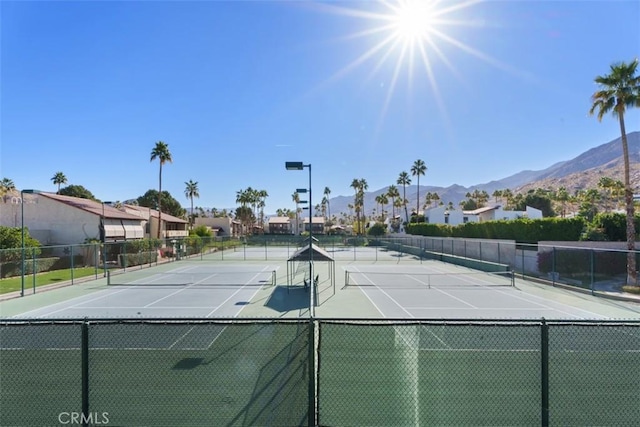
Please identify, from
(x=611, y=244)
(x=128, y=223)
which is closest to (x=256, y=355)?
(x=611, y=244)

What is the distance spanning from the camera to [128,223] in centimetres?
4603

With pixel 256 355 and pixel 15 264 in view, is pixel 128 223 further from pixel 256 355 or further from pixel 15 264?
pixel 256 355

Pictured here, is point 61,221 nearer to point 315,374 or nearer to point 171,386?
point 171,386

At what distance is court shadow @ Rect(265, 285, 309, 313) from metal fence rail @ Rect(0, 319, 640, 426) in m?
8.08

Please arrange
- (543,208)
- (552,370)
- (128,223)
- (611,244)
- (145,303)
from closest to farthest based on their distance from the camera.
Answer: (552,370) → (145,303) → (611,244) → (128,223) → (543,208)

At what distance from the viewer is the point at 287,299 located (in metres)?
18.0

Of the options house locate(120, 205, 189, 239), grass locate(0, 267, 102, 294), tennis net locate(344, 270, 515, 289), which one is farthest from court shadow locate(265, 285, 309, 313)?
house locate(120, 205, 189, 239)

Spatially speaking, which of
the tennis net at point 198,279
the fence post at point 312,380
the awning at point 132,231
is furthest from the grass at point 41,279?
the fence post at point 312,380

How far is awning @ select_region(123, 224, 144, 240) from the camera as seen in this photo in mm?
44031

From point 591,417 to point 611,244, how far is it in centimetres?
2719

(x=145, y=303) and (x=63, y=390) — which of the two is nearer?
(x=63, y=390)

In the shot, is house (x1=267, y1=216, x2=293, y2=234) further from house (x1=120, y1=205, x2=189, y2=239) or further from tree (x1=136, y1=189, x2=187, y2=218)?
house (x1=120, y1=205, x2=189, y2=239)

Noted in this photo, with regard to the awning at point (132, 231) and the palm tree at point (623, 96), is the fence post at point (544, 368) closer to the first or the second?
the palm tree at point (623, 96)

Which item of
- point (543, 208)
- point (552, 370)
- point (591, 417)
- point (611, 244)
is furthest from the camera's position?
point (543, 208)
